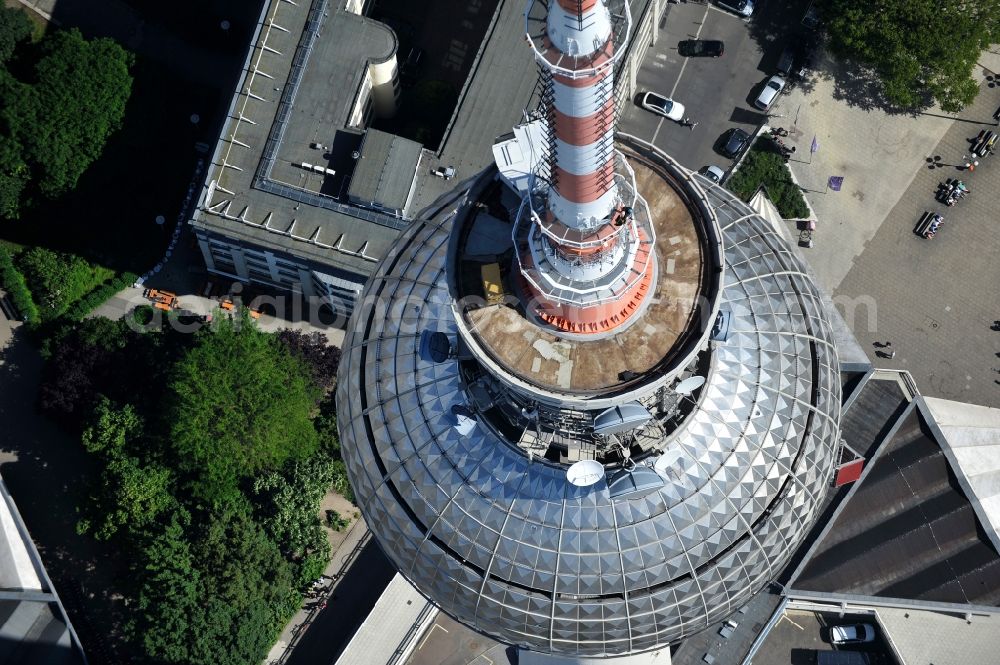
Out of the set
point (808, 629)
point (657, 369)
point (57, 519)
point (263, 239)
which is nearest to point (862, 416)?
point (808, 629)

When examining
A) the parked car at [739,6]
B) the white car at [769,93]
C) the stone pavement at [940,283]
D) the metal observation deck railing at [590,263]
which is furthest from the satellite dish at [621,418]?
the parked car at [739,6]

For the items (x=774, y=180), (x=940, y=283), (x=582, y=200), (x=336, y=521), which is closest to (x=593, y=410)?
(x=582, y=200)

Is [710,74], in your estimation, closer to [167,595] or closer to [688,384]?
[688,384]

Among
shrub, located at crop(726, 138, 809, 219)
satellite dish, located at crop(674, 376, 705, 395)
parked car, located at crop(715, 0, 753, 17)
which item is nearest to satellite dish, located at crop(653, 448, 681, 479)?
satellite dish, located at crop(674, 376, 705, 395)

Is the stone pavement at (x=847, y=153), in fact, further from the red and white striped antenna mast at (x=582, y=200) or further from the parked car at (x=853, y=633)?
the red and white striped antenna mast at (x=582, y=200)

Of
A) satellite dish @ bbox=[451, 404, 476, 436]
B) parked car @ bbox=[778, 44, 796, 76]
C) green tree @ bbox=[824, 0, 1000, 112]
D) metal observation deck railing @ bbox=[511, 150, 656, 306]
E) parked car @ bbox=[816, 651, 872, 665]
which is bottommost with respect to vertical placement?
parked car @ bbox=[816, 651, 872, 665]

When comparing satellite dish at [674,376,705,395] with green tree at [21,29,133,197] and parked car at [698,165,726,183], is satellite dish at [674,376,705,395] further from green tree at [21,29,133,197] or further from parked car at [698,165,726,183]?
green tree at [21,29,133,197]

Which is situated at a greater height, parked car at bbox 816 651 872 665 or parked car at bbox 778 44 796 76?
parked car at bbox 778 44 796 76
